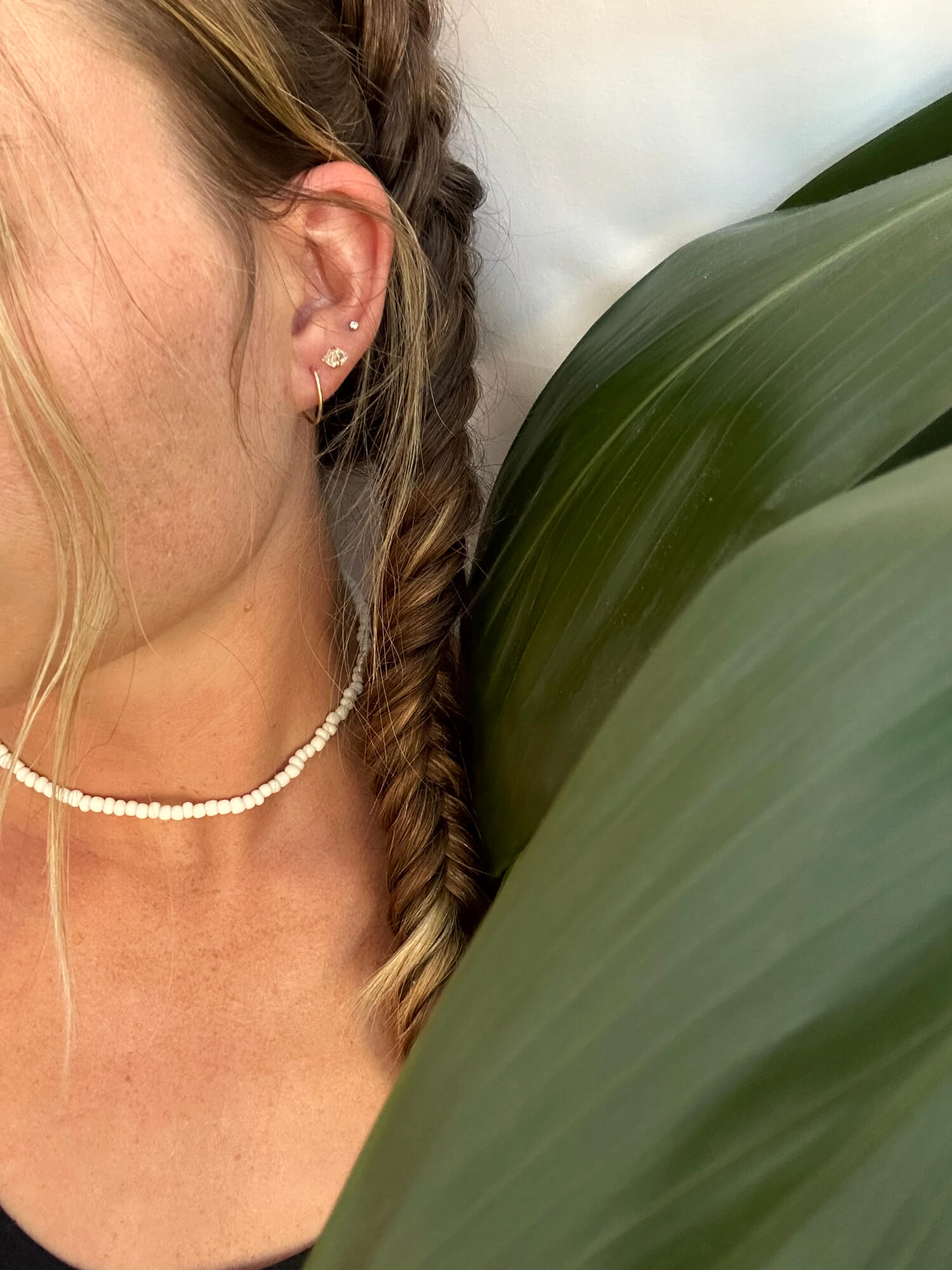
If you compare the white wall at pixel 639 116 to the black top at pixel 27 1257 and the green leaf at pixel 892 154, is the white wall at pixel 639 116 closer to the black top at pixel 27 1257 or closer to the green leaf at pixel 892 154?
the green leaf at pixel 892 154

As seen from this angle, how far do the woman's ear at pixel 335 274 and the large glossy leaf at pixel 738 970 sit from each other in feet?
1.36

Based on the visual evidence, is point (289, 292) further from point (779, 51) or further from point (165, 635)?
point (779, 51)

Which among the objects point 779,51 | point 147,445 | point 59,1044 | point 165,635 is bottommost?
point 59,1044

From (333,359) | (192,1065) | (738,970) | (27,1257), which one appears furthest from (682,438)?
(27,1257)

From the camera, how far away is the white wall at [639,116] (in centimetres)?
63

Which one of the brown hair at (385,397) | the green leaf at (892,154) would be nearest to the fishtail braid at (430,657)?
the brown hair at (385,397)

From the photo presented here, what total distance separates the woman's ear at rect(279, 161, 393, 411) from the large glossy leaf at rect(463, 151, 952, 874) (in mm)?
131

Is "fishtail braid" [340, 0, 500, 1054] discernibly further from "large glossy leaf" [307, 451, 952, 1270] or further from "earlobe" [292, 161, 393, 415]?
"large glossy leaf" [307, 451, 952, 1270]

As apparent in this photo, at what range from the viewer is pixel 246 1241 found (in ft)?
1.98

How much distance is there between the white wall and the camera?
2.06 feet

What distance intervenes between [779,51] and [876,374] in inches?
16.6

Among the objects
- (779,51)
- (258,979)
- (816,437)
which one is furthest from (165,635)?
(779,51)

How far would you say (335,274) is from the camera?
52 centimetres

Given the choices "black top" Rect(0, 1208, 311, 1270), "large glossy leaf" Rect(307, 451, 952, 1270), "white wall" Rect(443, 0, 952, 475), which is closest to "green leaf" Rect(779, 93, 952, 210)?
"white wall" Rect(443, 0, 952, 475)
